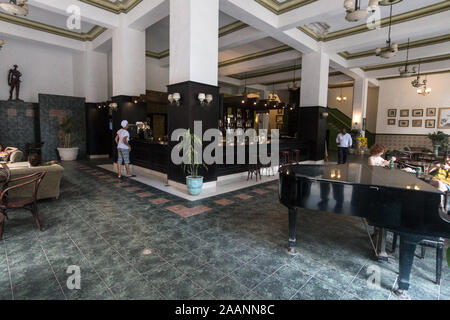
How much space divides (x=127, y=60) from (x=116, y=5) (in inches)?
65.3

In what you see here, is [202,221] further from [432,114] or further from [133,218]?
[432,114]

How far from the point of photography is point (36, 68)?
993 centimetres

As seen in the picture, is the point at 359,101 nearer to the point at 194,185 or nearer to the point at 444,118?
the point at 444,118

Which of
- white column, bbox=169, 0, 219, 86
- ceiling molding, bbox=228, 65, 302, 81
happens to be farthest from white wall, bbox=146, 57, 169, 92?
white column, bbox=169, 0, 219, 86

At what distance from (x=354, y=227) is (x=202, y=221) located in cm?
235

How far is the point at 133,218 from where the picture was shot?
3826 millimetres

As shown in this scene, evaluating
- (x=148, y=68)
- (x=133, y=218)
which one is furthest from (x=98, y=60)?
(x=133, y=218)

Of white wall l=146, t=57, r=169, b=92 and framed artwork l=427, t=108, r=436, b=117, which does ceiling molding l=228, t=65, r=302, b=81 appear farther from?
framed artwork l=427, t=108, r=436, b=117

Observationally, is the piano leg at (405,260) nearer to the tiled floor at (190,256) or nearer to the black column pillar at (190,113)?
the tiled floor at (190,256)

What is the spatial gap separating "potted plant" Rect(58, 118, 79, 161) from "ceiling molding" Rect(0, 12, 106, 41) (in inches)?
132

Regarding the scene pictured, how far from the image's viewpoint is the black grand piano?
1.99 metres

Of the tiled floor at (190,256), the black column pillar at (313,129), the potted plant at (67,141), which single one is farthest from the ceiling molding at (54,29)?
the black column pillar at (313,129)

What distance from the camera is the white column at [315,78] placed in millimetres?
9297

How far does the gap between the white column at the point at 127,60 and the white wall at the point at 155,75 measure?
354 cm
